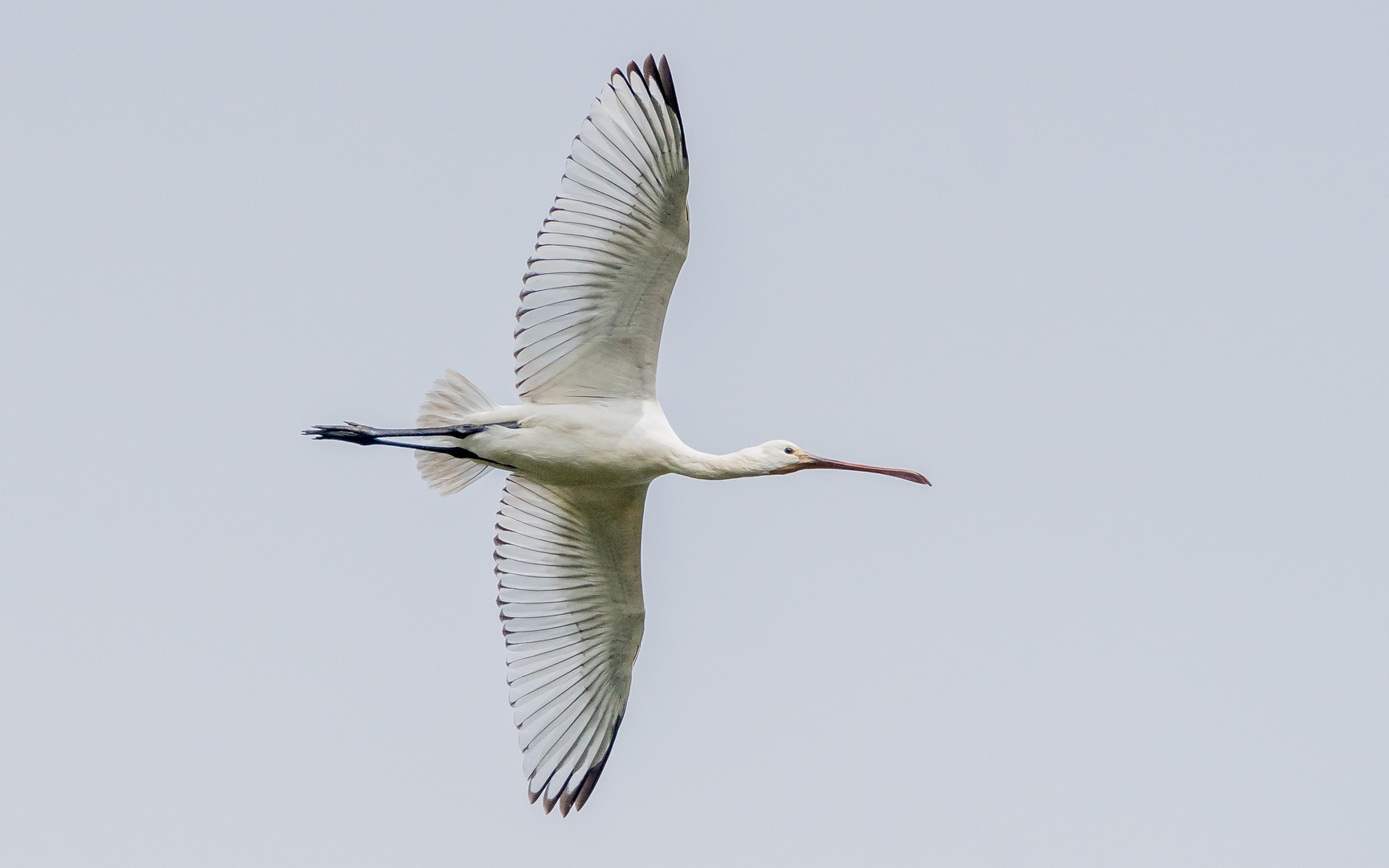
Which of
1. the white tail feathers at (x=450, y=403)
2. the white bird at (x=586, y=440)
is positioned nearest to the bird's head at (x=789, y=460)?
the white bird at (x=586, y=440)

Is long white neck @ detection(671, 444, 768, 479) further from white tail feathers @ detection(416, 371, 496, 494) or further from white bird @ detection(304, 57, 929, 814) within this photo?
white tail feathers @ detection(416, 371, 496, 494)

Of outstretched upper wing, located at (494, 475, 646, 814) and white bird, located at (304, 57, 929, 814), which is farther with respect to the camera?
outstretched upper wing, located at (494, 475, 646, 814)

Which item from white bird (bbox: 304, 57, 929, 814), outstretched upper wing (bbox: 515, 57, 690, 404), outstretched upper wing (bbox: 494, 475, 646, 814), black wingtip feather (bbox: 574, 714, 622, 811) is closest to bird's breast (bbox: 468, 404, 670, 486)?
white bird (bbox: 304, 57, 929, 814)

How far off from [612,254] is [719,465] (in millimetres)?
1790

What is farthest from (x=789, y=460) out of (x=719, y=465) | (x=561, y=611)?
(x=561, y=611)

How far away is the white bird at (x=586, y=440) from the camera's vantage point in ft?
39.9

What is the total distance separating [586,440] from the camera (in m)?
13.0

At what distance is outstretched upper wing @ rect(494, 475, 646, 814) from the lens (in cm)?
1395

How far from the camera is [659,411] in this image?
1320 centimetres

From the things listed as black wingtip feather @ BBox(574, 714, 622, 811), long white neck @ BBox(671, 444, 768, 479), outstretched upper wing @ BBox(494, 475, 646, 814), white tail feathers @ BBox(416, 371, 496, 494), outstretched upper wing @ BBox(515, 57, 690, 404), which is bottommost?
black wingtip feather @ BBox(574, 714, 622, 811)

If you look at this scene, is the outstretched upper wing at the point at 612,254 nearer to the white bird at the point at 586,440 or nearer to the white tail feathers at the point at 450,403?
the white bird at the point at 586,440

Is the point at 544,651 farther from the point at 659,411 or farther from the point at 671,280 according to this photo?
the point at 671,280

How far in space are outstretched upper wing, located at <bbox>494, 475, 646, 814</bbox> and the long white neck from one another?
833 millimetres

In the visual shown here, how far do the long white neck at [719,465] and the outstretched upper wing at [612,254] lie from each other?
576 mm
